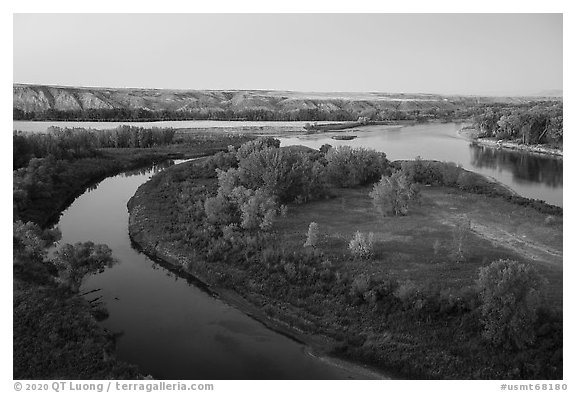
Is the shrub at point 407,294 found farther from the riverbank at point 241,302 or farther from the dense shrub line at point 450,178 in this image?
the dense shrub line at point 450,178

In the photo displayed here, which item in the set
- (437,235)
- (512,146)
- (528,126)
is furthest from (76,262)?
(528,126)

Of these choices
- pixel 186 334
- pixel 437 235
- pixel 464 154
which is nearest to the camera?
pixel 186 334

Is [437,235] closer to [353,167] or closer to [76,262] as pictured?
[353,167]

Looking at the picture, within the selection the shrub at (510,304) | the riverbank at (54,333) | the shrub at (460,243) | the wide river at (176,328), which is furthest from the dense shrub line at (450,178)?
the riverbank at (54,333)

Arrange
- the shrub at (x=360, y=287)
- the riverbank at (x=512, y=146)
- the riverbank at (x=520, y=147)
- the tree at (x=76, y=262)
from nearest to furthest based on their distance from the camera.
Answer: the shrub at (x=360, y=287), the tree at (x=76, y=262), the riverbank at (x=520, y=147), the riverbank at (x=512, y=146)

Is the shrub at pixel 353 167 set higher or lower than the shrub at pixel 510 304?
higher

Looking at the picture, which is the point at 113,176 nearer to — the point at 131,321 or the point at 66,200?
the point at 66,200

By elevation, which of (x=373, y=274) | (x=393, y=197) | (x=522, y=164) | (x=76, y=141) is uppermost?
(x=76, y=141)

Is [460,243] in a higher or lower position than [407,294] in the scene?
higher
